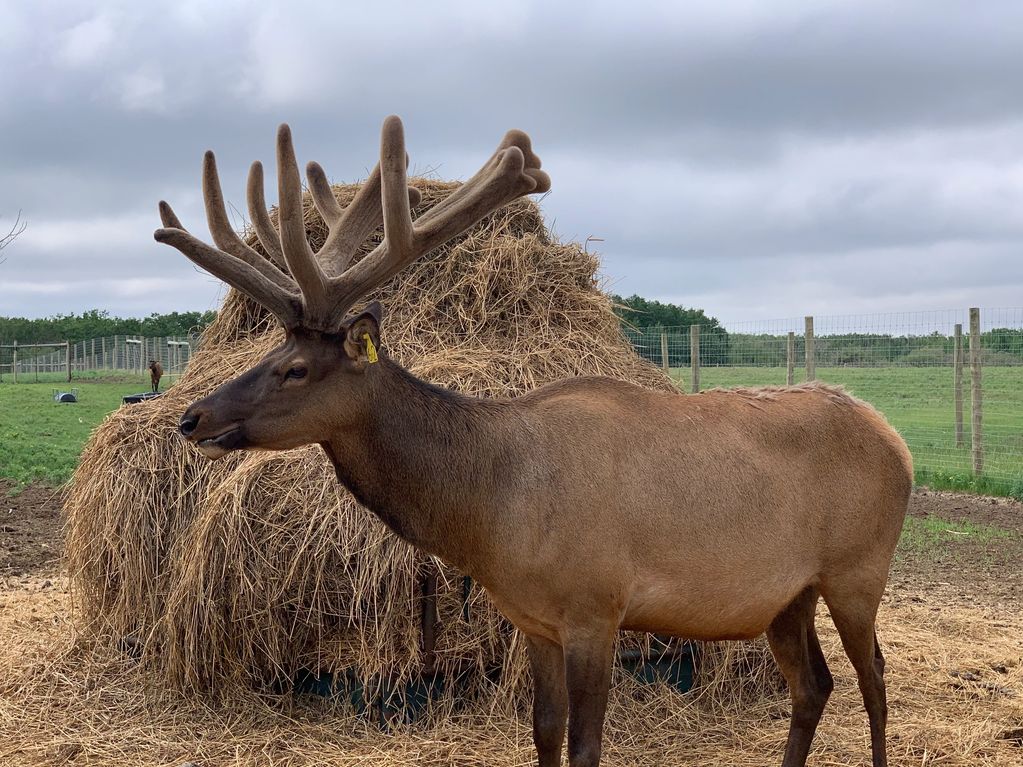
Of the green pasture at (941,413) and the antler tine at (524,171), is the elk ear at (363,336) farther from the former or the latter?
the green pasture at (941,413)

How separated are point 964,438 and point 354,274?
42.6 feet

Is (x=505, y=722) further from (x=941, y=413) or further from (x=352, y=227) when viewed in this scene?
(x=941, y=413)

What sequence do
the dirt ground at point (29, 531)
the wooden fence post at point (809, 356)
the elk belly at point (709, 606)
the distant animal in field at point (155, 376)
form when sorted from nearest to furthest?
1. the elk belly at point (709, 606)
2. the dirt ground at point (29, 531)
3. the distant animal in field at point (155, 376)
4. the wooden fence post at point (809, 356)

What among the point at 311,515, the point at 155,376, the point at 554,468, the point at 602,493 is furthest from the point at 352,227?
the point at 155,376

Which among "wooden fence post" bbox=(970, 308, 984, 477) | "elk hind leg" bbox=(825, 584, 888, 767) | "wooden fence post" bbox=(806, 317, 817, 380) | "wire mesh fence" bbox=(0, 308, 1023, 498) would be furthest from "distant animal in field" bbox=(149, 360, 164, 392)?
"wooden fence post" bbox=(970, 308, 984, 477)

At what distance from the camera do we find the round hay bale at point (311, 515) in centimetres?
587

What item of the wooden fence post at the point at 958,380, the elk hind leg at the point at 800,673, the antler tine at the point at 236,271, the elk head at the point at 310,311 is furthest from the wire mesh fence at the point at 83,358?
the elk hind leg at the point at 800,673

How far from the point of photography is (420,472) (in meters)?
4.59

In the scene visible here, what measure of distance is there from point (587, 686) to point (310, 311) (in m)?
2.06

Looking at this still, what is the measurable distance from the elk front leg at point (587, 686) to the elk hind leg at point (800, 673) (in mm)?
1339

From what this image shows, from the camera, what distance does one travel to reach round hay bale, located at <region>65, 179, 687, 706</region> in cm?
587

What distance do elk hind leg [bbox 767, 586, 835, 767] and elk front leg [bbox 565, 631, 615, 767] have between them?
4.39 feet

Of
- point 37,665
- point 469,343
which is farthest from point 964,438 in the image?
point 37,665

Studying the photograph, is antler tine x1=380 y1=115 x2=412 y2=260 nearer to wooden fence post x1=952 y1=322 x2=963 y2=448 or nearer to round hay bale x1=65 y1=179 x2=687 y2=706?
round hay bale x1=65 y1=179 x2=687 y2=706
